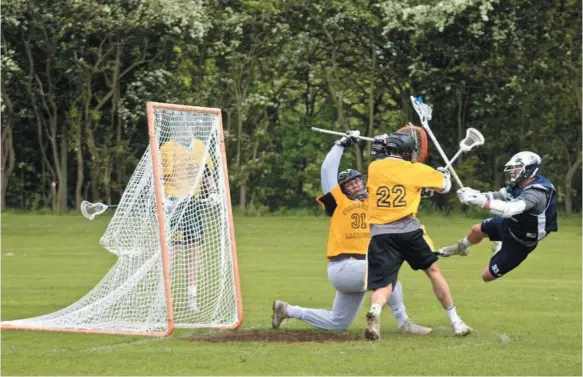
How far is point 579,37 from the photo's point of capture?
3253cm

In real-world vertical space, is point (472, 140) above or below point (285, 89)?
above

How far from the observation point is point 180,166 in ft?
45.0

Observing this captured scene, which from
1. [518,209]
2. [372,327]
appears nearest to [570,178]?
[518,209]

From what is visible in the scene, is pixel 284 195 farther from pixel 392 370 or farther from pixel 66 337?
pixel 392 370

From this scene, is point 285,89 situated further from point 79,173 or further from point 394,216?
point 394,216

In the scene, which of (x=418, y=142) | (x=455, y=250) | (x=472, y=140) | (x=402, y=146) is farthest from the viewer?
(x=472, y=140)

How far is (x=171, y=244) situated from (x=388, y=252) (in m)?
2.68

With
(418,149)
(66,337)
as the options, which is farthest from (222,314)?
(418,149)

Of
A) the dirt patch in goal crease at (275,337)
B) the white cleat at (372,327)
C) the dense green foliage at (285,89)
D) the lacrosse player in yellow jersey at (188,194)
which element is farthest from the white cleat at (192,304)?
the dense green foliage at (285,89)

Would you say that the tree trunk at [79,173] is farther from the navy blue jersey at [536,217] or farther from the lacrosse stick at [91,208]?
the navy blue jersey at [536,217]

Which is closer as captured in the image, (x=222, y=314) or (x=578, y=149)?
(x=222, y=314)

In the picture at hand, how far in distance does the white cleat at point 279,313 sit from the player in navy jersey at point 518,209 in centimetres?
164

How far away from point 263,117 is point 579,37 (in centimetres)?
813

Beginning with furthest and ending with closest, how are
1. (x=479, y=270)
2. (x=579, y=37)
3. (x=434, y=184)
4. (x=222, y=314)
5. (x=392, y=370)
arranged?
(x=579, y=37) < (x=479, y=270) < (x=222, y=314) < (x=434, y=184) < (x=392, y=370)
